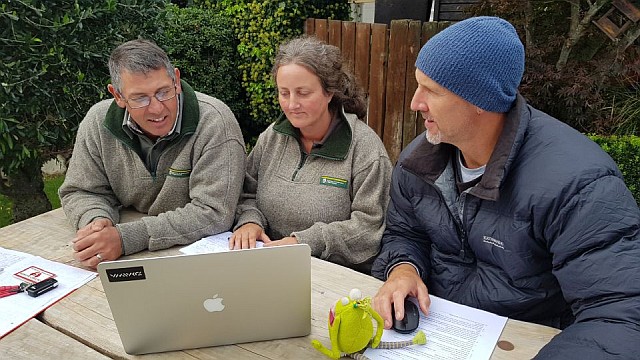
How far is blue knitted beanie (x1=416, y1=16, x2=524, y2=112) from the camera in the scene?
1532mm

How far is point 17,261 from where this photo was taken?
1.92 meters

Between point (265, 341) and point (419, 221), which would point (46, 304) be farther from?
point (419, 221)

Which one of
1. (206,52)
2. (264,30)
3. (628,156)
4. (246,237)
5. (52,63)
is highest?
(52,63)

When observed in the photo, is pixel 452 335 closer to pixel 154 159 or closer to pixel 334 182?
pixel 334 182

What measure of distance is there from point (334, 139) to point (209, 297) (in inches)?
47.8

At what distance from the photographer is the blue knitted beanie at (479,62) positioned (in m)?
1.53

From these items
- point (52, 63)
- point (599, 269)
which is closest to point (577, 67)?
point (599, 269)

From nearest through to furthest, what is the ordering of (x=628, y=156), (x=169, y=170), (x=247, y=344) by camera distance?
(x=247, y=344) → (x=169, y=170) → (x=628, y=156)

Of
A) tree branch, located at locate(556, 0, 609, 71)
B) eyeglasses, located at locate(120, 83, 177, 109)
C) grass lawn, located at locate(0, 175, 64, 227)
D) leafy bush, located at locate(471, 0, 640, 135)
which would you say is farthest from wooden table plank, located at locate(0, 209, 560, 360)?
grass lawn, located at locate(0, 175, 64, 227)

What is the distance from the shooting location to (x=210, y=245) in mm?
2115

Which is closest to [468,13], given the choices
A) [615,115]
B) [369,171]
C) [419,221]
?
[615,115]

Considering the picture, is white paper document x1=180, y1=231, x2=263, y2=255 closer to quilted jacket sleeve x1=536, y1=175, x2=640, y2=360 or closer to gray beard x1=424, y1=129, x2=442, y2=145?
gray beard x1=424, y1=129, x2=442, y2=145

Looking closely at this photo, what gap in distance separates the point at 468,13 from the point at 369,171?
9.55ft

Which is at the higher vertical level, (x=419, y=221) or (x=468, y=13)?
(x=468, y=13)
